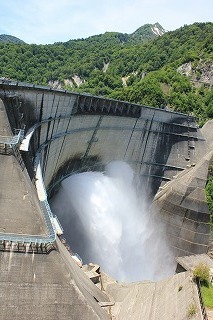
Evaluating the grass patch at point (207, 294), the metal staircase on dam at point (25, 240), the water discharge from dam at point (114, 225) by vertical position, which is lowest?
the water discharge from dam at point (114, 225)

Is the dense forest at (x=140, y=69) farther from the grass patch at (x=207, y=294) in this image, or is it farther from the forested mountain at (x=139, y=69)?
the grass patch at (x=207, y=294)

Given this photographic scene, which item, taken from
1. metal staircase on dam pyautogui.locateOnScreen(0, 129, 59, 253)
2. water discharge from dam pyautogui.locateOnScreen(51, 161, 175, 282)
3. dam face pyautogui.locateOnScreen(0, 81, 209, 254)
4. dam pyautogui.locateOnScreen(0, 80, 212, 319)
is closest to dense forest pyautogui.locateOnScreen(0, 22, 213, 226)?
dam face pyautogui.locateOnScreen(0, 81, 209, 254)

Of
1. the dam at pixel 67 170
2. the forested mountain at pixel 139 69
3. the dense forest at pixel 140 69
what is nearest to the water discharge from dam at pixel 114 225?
the dam at pixel 67 170

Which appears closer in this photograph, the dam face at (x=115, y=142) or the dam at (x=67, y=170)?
the dam at (x=67, y=170)

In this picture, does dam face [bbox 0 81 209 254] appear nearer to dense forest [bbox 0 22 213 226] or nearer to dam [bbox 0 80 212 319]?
dam [bbox 0 80 212 319]

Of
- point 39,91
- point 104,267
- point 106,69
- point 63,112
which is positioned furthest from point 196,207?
point 106,69

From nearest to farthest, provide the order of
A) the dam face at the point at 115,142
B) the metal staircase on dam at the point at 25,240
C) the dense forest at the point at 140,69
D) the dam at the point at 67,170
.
Result: the metal staircase on dam at the point at 25,240 < the dam at the point at 67,170 < the dam face at the point at 115,142 < the dense forest at the point at 140,69

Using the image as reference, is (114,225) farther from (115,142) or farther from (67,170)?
(67,170)
